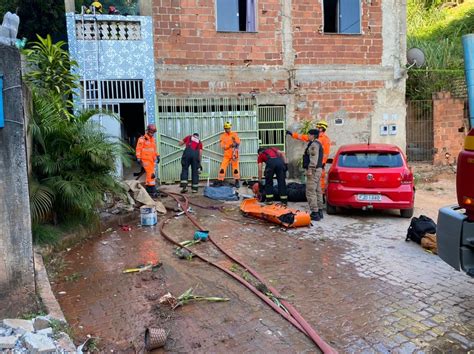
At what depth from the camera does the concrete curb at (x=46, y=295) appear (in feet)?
13.2

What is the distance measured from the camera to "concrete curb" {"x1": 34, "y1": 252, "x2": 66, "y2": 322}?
4028 millimetres

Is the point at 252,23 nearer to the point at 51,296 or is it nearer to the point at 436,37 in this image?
the point at 51,296

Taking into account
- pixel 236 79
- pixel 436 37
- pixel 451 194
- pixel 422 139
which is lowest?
pixel 451 194

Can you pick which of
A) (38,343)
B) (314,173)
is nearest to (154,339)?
(38,343)

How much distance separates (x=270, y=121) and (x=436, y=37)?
15458 mm

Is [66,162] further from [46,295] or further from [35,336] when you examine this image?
[35,336]

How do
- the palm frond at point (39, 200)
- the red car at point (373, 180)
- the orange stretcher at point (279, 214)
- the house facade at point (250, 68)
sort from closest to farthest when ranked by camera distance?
the palm frond at point (39, 200), the orange stretcher at point (279, 214), the red car at point (373, 180), the house facade at point (250, 68)

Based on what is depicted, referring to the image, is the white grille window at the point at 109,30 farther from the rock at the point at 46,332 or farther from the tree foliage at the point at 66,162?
the rock at the point at 46,332

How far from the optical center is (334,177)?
28.2 ft

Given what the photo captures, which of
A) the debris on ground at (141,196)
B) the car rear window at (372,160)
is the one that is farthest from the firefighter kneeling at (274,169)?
the debris on ground at (141,196)

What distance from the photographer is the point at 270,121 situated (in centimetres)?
1343

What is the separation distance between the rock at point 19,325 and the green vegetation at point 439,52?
12.4m

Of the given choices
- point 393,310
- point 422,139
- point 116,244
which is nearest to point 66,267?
point 116,244

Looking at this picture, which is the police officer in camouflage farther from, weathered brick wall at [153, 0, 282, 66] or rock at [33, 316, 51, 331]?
rock at [33, 316, 51, 331]
